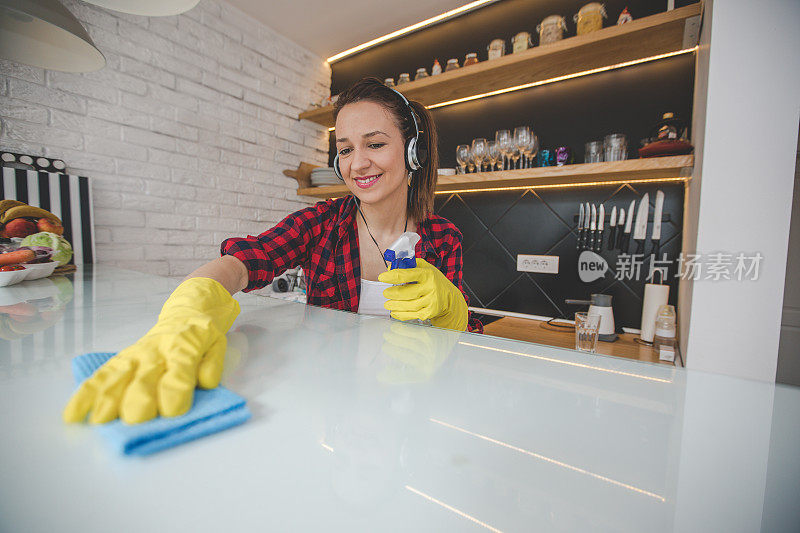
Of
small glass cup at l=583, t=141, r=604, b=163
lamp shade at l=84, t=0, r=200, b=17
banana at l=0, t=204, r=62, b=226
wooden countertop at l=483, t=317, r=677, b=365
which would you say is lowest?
wooden countertop at l=483, t=317, r=677, b=365

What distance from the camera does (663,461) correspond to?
0.24 metres

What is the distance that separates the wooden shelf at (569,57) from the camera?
4.63 ft

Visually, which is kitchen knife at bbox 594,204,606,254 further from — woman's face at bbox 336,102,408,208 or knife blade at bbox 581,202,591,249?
woman's face at bbox 336,102,408,208

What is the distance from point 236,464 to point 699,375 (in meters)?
0.47

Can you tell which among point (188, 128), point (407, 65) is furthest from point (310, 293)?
point (407, 65)

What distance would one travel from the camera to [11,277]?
0.90m

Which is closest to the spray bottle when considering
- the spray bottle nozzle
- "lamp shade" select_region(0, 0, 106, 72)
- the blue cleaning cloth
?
the spray bottle nozzle

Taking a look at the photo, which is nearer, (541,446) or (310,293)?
(541,446)

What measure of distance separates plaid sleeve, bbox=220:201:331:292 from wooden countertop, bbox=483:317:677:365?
0.85 m

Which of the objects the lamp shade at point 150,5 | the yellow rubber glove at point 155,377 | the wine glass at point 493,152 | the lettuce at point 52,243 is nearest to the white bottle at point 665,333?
the wine glass at point 493,152

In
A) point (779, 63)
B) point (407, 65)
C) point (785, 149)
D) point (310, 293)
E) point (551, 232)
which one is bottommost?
point (310, 293)

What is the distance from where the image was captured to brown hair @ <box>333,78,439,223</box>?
1.20 m

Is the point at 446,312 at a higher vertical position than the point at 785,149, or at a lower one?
lower

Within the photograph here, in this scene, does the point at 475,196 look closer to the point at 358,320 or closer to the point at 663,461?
the point at 358,320
